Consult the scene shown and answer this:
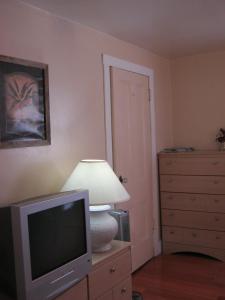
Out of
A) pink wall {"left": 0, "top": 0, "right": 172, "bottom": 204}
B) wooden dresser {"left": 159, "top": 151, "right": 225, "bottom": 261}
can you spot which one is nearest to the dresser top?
wooden dresser {"left": 159, "top": 151, "right": 225, "bottom": 261}

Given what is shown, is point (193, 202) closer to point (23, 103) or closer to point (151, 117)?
point (151, 117)

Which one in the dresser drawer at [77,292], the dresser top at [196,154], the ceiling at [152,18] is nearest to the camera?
the dresser drawer at [77,292]

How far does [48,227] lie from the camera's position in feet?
6.47

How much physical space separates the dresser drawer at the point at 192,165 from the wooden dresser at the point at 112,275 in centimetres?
153

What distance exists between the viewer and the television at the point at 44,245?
5.84ft

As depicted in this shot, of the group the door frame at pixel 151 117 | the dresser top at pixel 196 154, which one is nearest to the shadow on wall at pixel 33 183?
the door frame at pixel 151 117

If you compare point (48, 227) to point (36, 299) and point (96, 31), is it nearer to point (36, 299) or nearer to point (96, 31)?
point (36, 299)

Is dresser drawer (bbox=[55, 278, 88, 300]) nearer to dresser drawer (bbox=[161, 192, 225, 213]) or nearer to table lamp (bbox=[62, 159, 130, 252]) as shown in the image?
table lamp (bbox=[62, 159, 130, 252])

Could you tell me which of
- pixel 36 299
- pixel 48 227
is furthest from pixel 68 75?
pixel 36 299

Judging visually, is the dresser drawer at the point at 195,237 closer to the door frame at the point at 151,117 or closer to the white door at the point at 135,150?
the door frame at the point at 151,117

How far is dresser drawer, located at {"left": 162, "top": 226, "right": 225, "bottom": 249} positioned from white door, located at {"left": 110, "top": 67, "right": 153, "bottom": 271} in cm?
24

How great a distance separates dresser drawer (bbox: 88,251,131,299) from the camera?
2.24 metres

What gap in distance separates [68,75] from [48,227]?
1267 mm

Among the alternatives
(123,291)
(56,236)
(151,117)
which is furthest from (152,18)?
(123,291)
